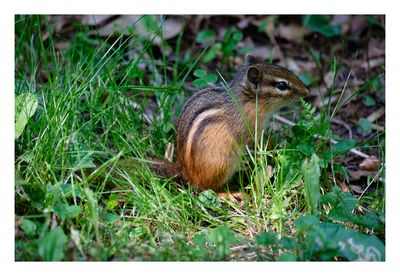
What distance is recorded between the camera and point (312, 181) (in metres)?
3.91

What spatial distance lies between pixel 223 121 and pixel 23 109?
61.2 inches

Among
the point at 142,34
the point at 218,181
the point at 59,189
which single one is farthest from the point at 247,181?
the point at 142,34

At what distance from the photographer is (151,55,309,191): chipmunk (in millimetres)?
4727

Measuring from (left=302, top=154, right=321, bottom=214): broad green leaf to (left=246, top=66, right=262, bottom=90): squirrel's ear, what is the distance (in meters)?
1.14

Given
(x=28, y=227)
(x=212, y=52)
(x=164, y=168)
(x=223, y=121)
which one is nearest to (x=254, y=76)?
(x=223, y=121)

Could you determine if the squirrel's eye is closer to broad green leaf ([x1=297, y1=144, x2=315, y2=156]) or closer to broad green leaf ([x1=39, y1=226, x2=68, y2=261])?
broad green leaf ([x1=297, y1=144, x2=315, y2=156])

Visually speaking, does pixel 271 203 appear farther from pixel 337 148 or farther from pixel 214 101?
pixel 214 101

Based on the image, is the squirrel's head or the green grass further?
the squirrel's head

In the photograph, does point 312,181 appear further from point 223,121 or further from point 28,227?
point 28,227

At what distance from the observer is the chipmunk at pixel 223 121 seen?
473 cm

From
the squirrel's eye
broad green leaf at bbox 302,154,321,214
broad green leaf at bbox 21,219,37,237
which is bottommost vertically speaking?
broad green leaf at bbox 21,219,37,237

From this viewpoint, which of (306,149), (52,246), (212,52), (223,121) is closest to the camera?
(52,246)

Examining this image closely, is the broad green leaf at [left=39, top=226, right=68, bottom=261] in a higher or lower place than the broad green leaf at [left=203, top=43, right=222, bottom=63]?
lower

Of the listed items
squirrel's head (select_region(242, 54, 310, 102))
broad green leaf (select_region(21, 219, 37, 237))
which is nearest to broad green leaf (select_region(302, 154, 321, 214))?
squirrel's head (select_region(242, 54, 310, 102))
